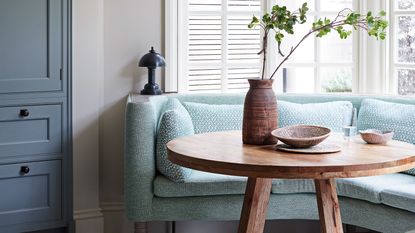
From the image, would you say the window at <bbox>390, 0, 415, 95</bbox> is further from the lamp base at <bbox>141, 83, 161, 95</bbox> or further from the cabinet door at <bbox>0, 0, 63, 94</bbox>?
the cabinet door at <bbox>0, 0, 63, 94</bbox>

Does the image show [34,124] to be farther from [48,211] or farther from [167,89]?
[167,89]

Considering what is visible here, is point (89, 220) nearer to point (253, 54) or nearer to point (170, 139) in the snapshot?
point (170, 139)

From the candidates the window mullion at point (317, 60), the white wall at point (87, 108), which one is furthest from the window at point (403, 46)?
the white wall at point (87, 108)

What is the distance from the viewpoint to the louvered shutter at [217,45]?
377 centimetres

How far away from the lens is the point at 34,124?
10.6ft

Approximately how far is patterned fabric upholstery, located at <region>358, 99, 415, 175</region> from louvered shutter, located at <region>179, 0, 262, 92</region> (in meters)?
0.83

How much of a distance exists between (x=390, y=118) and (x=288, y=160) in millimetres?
1468

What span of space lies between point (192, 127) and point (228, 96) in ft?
1.40

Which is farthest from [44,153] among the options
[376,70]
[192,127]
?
[376,70]

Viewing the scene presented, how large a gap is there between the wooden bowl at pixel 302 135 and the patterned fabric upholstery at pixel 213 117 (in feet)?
3.00

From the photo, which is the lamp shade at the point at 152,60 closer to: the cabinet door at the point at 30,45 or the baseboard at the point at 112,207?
the cabinet door at the point at 30,45

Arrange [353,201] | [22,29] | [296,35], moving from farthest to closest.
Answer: [296,35] → [22,29] → [353,201]

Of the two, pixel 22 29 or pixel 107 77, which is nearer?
pixel 22 29

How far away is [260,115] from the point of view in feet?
7.78
